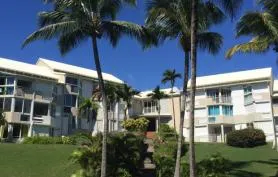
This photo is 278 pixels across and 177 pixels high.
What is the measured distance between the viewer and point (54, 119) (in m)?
58.8

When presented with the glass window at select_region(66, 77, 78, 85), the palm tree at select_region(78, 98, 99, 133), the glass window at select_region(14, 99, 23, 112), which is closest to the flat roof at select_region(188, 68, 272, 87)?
the palm tree at select_region(78, 98, 99, 133)

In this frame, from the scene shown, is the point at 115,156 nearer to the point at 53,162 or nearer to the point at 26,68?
the point at 53,162

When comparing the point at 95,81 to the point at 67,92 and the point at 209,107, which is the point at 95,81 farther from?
the point at 209,107

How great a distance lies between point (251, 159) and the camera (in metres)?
38.4

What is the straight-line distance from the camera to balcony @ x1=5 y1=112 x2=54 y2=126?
173ft

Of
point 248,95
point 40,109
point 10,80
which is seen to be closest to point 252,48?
point 248,95

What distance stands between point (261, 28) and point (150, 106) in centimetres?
4589

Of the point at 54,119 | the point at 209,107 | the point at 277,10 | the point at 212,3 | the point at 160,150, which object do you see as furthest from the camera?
the point at 209,107

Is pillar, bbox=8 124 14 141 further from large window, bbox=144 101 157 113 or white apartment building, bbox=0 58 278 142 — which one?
large window, bbox=144 101 157 113

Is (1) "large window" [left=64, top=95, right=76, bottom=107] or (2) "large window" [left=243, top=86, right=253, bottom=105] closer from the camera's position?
(2) "large window" [left=243, top=86, right=253, bottom=105]

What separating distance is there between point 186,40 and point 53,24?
6938mm

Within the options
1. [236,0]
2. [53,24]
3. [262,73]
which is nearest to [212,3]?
[236,0]

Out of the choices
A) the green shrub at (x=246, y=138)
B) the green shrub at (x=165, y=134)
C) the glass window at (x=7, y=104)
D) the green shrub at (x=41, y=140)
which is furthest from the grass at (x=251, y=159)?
the glass window at (x=7, y=104)

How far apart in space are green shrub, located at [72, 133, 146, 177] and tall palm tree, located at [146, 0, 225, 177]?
13.1 feet
